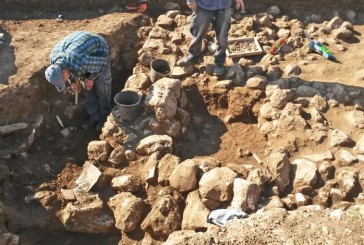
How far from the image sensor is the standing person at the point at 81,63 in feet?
16.8

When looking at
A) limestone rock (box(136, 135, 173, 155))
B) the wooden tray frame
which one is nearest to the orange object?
the wooden tray frame

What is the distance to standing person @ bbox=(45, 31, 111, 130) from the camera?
16.8ft

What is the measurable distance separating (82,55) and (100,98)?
2.74 feet

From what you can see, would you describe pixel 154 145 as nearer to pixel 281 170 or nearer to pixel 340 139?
pixel 281 170

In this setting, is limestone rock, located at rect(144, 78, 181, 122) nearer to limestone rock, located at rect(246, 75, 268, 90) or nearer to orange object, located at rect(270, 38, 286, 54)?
limestone rock, located at rect(246, 75, 268, 90)

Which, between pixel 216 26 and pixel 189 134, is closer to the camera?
pixel 189 134

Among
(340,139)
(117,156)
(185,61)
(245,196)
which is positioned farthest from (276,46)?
(117,156)

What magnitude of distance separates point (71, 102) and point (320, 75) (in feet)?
11.7

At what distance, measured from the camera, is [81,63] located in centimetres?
527

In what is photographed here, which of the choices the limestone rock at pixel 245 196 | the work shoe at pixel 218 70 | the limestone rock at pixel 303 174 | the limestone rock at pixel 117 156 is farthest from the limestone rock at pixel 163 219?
the work shoe at pixel 218 70

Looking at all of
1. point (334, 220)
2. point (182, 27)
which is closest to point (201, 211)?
point (334, 220)

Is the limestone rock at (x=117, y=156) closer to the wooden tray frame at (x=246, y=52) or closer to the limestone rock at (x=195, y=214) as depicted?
the limestone rock at (x=195, y=214)

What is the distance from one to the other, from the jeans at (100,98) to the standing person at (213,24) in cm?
118

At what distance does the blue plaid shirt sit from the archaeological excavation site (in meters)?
0.57
